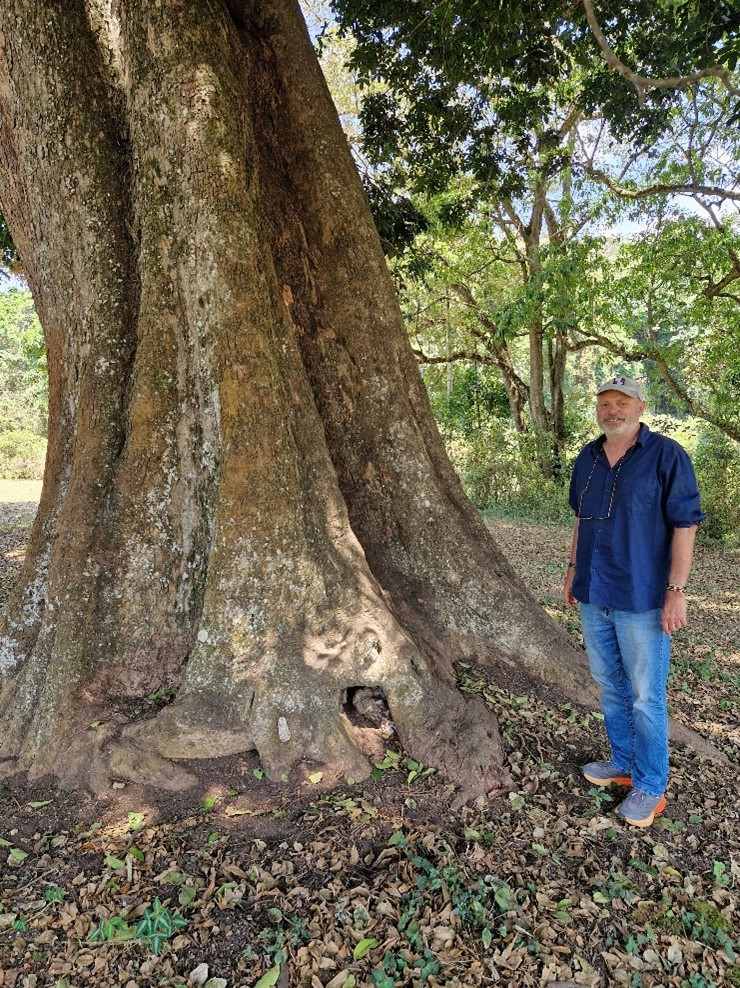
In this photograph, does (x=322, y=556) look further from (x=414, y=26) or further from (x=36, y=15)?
(x=414, y=26)

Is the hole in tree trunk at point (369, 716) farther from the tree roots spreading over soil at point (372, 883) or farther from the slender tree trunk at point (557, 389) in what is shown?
the slender tree trunk at point (557, 389)

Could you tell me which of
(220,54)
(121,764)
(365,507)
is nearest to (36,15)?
(220,54)

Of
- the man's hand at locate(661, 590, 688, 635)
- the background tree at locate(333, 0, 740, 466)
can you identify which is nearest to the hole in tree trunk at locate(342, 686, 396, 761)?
the man's hand at locate(661, 590, 688, 635)

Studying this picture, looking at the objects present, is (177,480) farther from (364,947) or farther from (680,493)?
(680,493)

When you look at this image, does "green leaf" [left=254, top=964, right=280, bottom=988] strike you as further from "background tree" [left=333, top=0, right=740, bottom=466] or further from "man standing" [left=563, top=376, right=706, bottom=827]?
"background tree" [left=333, top=0, right=740, bottom=466]

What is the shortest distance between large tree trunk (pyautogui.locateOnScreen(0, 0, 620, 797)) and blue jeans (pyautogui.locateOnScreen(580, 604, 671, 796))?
2.14 feet

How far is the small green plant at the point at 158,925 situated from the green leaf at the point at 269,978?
1.20 feet

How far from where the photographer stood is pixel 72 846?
2758mm

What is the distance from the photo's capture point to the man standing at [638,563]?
2.90m

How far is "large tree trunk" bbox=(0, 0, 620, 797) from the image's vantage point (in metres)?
3.20

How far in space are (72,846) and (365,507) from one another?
235cm

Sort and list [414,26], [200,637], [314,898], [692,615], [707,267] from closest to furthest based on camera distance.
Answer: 1. [314,898]
2. [200,637]
3. [414,26]
4. [692,615]
5. [707,267]

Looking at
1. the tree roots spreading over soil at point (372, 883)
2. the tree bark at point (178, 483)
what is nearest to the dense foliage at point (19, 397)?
the tree bark at point (178, 483)

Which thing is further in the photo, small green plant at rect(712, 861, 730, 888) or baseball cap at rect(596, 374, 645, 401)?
baseball cap at rect(596, 374, 645, 401)
